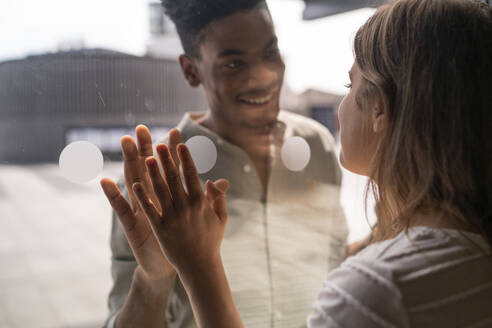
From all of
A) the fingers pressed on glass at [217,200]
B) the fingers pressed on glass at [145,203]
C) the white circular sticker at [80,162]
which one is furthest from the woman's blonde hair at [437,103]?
the white circular sticker at [80,162]

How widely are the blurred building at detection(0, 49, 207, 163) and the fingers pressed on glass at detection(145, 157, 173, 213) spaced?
24 cm

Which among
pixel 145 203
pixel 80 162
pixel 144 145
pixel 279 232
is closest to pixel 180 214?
pixel 145 203

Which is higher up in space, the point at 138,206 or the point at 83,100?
the point at 83,100

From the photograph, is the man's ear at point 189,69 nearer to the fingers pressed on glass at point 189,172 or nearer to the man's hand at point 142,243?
the man's hand at point 142,243

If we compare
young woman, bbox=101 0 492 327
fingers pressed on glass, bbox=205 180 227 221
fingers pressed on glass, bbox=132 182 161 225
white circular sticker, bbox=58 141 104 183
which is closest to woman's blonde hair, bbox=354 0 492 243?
young woman, bbox=101 0 492 327

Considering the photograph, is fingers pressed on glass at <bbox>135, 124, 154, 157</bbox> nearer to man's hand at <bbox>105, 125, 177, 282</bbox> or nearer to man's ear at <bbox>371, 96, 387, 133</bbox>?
man's hand at <bbox>105, 125, 177, 282</bbox>

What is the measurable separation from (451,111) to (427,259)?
0.23m

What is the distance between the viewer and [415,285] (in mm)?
565

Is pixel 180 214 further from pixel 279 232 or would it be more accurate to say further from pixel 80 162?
pixel 279 232

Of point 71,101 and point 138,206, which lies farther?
point 71,101

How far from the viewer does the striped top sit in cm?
55

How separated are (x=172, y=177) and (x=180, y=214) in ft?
0.21

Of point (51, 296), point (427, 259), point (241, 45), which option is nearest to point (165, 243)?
point (427, 259)

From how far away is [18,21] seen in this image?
819 millimetres
